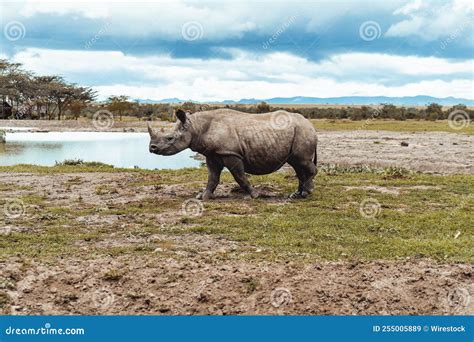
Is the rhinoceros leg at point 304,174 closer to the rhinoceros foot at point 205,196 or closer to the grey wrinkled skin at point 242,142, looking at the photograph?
the grey wrinkled skin at point 242,142

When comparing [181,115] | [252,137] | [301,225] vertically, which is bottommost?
[301,225]

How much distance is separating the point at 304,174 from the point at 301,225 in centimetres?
334

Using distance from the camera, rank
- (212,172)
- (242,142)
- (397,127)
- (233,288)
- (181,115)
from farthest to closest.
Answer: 1. (397,127)
2. (212,172)
3. (242,142)
4. (181,115)
5. (233,288)

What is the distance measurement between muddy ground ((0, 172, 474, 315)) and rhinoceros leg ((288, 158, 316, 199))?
506 cm

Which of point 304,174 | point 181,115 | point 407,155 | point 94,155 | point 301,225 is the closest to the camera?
point 301,225

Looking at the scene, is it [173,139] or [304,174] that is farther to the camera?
[304,174]

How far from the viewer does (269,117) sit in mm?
13656

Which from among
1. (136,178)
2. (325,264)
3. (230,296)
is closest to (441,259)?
(325,264)

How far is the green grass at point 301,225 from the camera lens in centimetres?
889

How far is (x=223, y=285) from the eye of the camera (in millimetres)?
7312

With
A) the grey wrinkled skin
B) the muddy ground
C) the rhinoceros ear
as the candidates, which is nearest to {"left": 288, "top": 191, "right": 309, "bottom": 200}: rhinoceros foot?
the grey wrinkled skin

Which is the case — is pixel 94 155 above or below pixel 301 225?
below

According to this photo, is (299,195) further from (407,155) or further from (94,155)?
(94,155)

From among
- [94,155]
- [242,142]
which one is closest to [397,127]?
[94,155]
